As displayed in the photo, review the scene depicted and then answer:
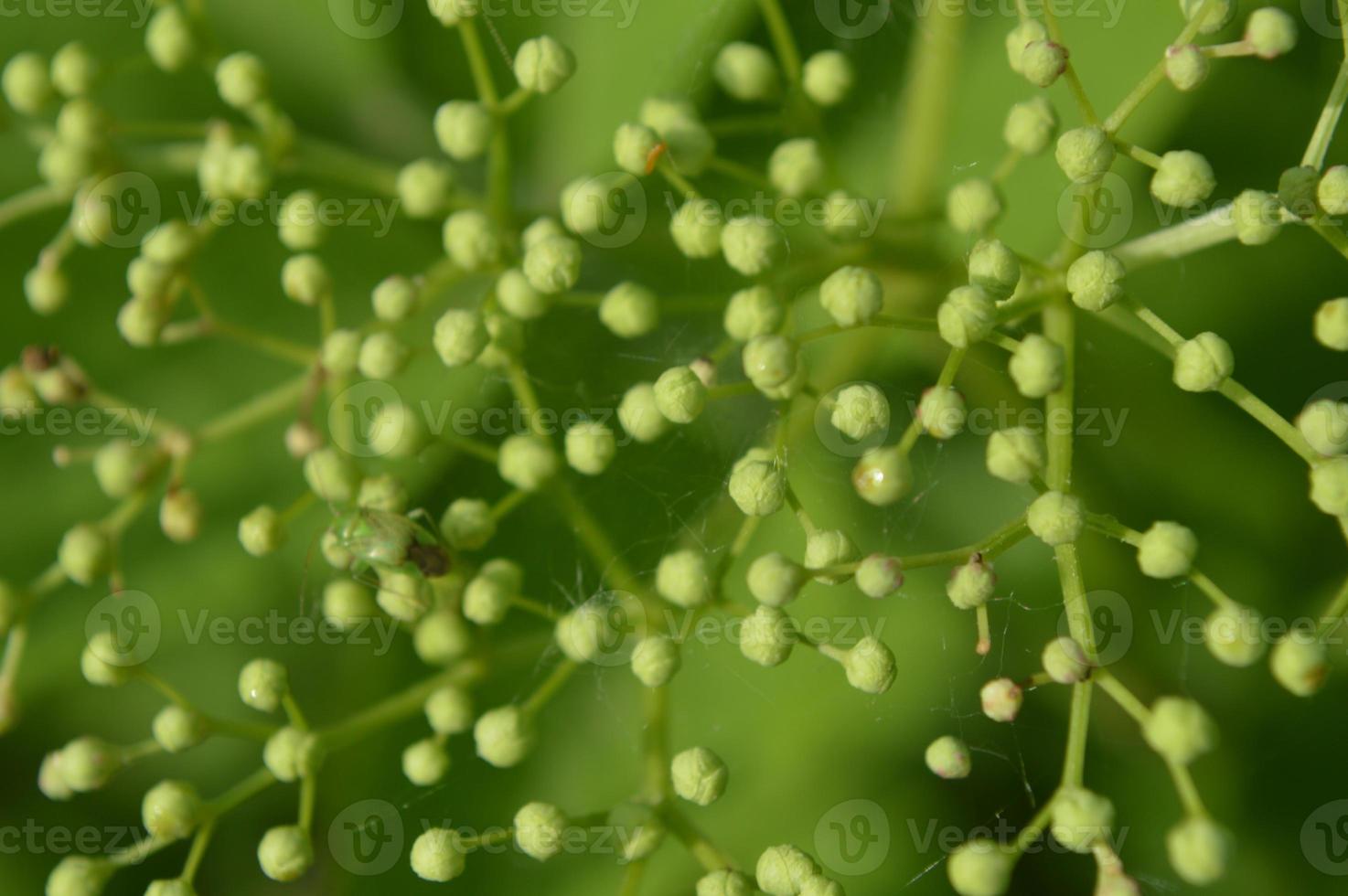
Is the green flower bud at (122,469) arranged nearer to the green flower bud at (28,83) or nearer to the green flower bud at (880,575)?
the green flower bud at (28,83)

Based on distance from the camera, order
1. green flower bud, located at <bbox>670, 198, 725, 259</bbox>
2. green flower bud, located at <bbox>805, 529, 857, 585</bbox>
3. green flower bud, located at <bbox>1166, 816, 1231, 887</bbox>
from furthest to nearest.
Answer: green flower bud, located at <bbox>670, 198, 725, 259</bbox>
green flower bud, located at <bbox>805, 529, 857, 585</bbox>
green flower bud, located at <bbox>1166, 816, 1231, 887</bbox>

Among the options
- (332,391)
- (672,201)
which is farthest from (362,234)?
(672,201)

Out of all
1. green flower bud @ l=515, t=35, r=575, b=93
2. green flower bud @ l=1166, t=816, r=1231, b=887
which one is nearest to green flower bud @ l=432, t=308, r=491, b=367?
green flower bud @ l=515, t=35, r=575, b=93

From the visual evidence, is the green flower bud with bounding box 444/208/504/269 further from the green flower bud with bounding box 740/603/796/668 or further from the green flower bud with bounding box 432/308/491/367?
the green flower bud with bounding box 740/603/796/668

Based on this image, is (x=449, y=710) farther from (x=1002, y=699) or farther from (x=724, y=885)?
(x=1002, y=699)

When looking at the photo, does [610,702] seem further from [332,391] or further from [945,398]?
[945,398]

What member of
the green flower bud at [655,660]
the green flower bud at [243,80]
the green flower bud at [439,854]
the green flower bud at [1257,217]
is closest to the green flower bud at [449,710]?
the green flower bud at [439,854]
